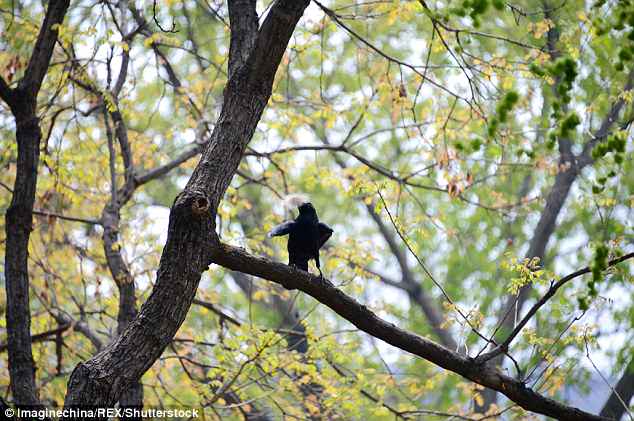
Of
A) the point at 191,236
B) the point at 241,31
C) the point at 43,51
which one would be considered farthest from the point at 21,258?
the point at 241,31

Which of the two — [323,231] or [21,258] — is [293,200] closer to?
[323,231]

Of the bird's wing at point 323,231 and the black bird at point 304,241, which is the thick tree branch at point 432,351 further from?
the bird's wing at point 323,231

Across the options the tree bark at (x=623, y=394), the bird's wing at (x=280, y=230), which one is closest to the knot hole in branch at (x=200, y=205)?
the bird's wing at (x=280, y=230)

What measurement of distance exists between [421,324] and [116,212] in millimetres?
6987

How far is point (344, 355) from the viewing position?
6762 millimetres

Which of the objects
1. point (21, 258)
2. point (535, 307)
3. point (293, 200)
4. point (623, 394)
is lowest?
point (535, 307)

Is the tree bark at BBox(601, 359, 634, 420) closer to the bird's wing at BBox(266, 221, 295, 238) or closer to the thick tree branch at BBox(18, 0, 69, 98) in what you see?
the bird's wing at BBox(266, 221, 295, 238)

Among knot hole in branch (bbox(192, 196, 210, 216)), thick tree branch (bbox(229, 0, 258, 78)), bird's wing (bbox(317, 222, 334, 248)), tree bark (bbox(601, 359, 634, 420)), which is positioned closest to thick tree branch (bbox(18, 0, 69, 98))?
thick tree branch (bbox(229, 0, 258, 78))

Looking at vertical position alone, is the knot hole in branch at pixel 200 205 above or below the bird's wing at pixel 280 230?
below

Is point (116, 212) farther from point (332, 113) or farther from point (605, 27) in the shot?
point (605, 27)

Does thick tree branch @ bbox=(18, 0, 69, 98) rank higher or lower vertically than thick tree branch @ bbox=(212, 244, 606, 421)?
higher

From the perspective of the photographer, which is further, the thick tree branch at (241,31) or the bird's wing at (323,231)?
the bird's wing at (323,231)

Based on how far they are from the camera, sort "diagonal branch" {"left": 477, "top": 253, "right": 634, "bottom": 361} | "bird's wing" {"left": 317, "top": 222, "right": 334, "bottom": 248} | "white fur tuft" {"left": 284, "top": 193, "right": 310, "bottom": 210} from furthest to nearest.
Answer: "white fur tuft" {"left": 284, "top": 193, "right": 310, "bottom": 210} → "bird's wing" {"left": 317, "top": 222, "right": 334, "bottom": 248} → "diagonal branch" {"left": 477, "top": 253, "right": 634, "bottom": 361}

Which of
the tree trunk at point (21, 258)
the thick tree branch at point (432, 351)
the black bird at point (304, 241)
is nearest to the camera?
the thick tree branch at point (432, 351)
